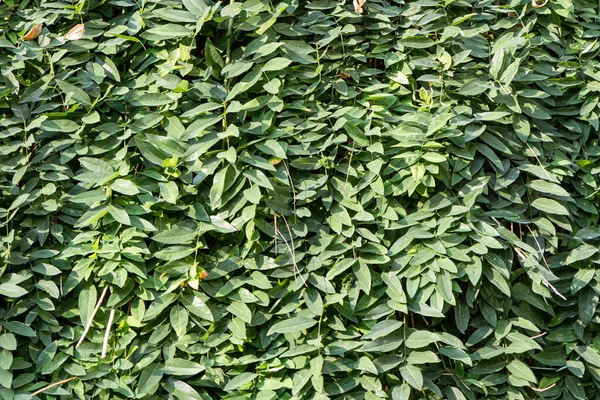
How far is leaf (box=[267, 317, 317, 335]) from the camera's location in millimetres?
2115

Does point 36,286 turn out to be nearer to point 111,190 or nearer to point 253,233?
point 111,190

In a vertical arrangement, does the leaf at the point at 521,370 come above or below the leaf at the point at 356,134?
below

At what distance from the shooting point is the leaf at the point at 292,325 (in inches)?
83.3

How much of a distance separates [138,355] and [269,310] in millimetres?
452

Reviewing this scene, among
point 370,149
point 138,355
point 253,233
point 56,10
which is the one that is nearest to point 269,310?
point 253,233

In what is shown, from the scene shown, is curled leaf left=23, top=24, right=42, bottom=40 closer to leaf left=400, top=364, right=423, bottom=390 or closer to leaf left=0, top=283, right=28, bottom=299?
leaf left=0, top=283, right=28, bottom=299

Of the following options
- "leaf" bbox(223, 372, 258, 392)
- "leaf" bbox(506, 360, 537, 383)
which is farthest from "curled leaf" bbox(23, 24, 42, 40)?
→ "leaf" bbox(506, 360, 537, 383)

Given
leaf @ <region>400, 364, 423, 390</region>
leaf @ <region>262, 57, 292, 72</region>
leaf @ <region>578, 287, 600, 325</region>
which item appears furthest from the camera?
leaf @ <region>578, 287, 600, 325</region>

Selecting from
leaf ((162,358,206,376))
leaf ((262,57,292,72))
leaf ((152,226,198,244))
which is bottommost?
leaf ((162,358,206,376))

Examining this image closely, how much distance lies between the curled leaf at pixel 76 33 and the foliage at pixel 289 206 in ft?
0.03

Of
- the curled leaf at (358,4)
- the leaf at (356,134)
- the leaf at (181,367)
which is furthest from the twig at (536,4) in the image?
the leaf at (181,367)

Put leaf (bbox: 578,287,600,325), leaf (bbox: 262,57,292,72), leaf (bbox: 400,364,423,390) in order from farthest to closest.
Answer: leaf (bbox: 578,287,600,325) < leaf (bbox: 262,57,292,72) < leaf (bbox: 400,364,423,390)

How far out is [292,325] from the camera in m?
2.12

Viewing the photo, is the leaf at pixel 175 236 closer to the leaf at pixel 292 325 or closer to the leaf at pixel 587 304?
the leaf at pixel 292 325
